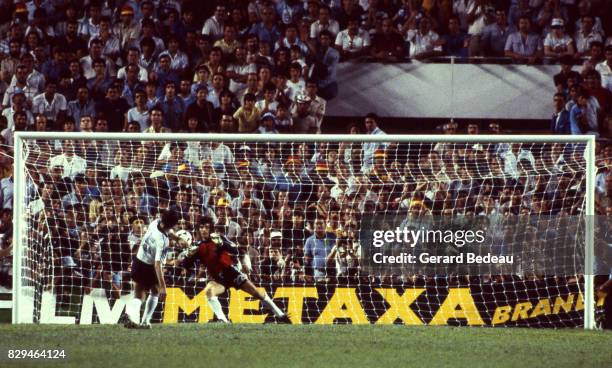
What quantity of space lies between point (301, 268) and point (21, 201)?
306cm

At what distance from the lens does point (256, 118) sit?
561 inches

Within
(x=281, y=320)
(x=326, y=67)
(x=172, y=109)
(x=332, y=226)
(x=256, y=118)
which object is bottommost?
(x=281, y=320)

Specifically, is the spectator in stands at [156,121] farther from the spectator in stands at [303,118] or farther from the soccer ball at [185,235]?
the soccer ball at [185,235]

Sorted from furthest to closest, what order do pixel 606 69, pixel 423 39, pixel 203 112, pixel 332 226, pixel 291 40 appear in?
pixel 423 39 → pixel 291 40 → pixel 606 69 → pixel 203 112 → pixel 332 226

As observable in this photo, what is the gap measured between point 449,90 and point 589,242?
4.63 m

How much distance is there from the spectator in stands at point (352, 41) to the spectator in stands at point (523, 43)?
78.6 inches

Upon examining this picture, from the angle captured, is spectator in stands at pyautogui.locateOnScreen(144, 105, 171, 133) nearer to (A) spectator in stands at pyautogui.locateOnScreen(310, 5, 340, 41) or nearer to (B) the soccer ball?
(B) the soccer ball

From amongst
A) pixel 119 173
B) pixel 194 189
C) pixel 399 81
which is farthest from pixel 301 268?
pixel 399 81

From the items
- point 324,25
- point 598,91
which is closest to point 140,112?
point 324,25

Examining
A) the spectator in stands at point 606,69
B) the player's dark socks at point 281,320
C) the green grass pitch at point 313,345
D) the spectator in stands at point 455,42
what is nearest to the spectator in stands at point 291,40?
the spectator in stands at point 455,42

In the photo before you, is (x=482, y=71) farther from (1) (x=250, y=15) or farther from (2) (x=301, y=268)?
(2) (x=301, y=268)

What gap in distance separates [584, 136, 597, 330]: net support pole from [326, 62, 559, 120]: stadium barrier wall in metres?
4.13

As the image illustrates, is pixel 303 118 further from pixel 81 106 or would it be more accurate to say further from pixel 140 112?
pixel 81 106

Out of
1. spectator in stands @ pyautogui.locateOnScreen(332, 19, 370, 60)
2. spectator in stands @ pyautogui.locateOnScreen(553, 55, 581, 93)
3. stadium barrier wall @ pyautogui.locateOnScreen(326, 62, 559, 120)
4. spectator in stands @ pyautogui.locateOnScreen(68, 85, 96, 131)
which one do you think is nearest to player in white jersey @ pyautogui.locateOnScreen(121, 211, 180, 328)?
spectator in stands @ pyautogui.locateOnScreen(68, 85, 96, 131)
